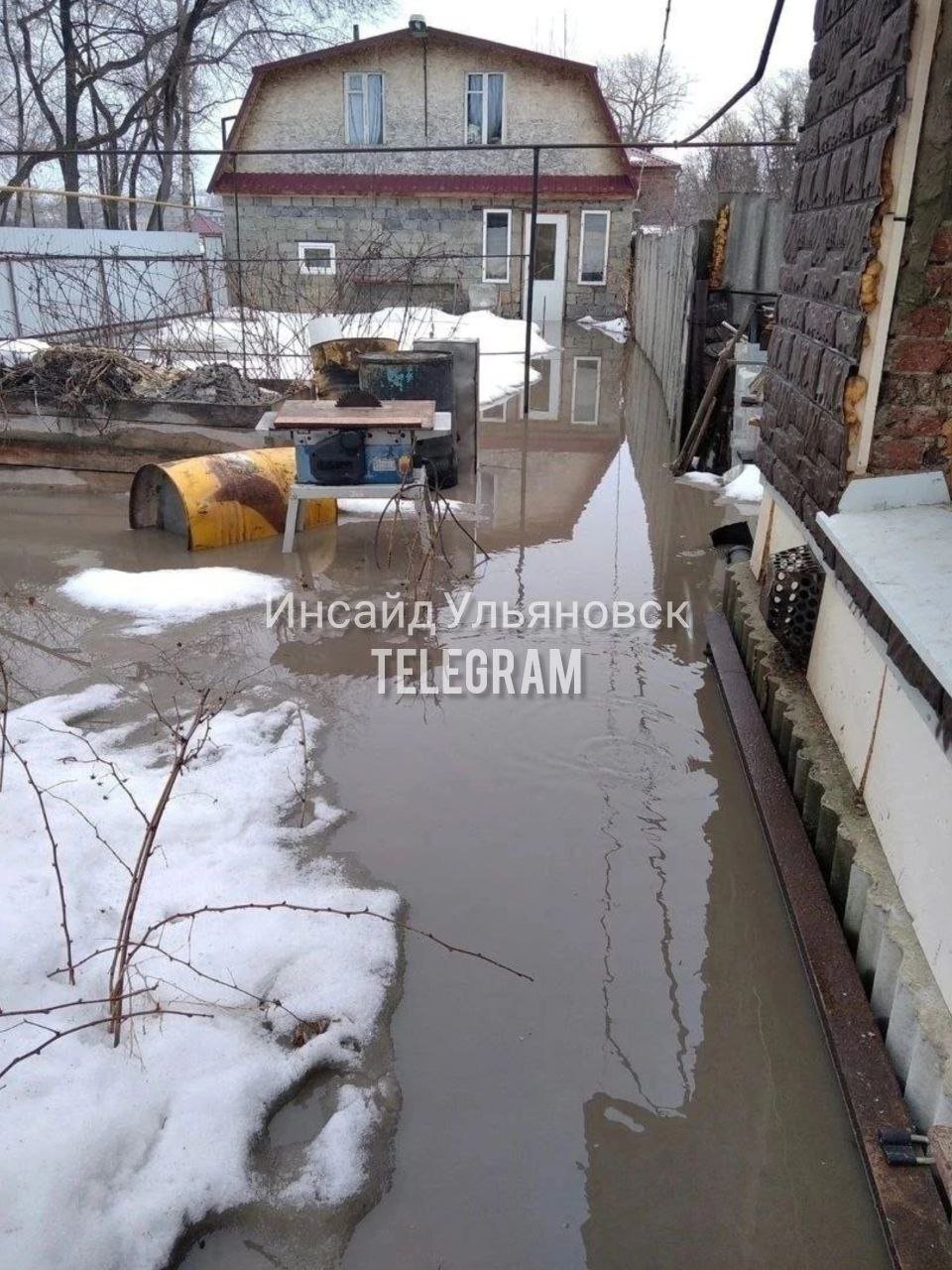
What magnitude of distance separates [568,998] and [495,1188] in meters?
0.65

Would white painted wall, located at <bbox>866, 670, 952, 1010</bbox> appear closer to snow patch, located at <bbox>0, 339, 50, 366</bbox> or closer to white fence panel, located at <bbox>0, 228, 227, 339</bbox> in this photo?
snow patch, located at <bbox>0, 339, 50, 366</bbox>

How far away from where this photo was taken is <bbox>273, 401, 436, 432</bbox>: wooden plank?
20.0ft

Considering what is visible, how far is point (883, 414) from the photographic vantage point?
3.17 metres

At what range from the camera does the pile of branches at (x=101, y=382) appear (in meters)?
8.72

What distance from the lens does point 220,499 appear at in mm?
6762

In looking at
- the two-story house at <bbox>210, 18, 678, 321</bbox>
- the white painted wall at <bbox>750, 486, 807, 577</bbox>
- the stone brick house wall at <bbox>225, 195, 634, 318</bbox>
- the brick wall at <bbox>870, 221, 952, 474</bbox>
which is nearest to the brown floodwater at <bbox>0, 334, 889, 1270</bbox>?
the white painted wall at <bbox>750, 486, 807, 577</bbox>

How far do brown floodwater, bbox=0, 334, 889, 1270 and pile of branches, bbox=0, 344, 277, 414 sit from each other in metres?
3.22

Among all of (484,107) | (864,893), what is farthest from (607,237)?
(864,893)

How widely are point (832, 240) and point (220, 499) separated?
14.7 feet

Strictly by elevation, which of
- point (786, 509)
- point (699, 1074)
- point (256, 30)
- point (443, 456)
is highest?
point (256, 30)

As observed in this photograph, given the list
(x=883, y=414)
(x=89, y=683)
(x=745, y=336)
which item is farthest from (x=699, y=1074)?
(x=745, y=336)

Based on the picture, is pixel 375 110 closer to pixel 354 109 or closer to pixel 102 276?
pixel 354 109

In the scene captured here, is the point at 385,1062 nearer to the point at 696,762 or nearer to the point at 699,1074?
the point at 699,1074

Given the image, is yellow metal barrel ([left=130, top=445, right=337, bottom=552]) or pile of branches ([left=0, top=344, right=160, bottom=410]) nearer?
yellow metal barrel ([left=130, top=445, right=337, bottom=552])
